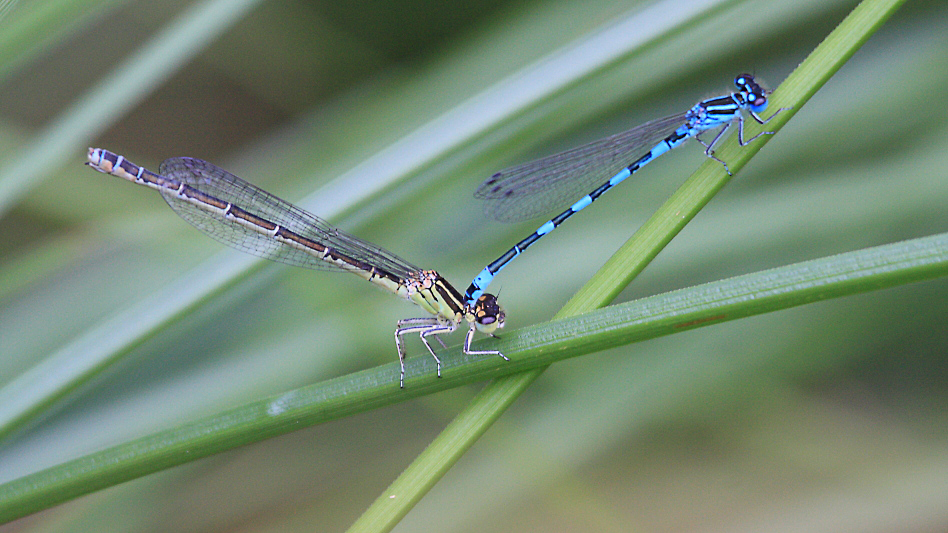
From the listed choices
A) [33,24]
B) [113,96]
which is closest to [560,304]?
[113,96]

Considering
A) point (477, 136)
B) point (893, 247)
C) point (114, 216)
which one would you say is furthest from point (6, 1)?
point (893, 247)

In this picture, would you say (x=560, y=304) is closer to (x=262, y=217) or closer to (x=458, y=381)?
(x=458, y=381)

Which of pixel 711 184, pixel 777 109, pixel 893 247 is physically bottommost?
pixel 893 247

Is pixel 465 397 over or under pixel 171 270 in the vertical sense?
under

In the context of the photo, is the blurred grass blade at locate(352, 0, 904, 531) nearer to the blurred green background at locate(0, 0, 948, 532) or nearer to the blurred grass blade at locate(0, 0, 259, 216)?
the blurred green background at locate(0, 0, 948, 532)

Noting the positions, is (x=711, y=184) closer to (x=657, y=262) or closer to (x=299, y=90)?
(x=657, y=262)

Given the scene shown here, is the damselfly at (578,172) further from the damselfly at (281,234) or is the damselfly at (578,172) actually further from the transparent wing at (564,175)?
the damselfly at (281,234)

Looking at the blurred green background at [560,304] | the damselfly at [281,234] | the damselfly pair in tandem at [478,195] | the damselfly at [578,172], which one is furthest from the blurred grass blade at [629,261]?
the damselfly at [578,172]
